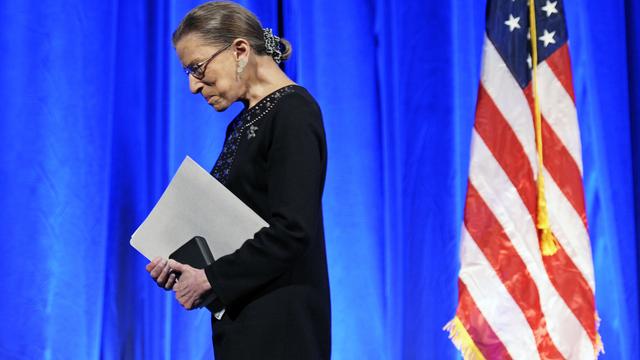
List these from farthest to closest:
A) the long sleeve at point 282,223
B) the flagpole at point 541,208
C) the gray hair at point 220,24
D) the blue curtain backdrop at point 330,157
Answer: the blue curtain backdrop at point 330,157
the flagpole at point 541,208
the gray hair at point 220,24
the long sleeve at point 282,223

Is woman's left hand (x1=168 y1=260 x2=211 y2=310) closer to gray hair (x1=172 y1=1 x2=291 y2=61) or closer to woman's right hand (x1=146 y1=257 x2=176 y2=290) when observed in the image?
woman's right hand (x1=146 y1=257 x2=176 y2=290)

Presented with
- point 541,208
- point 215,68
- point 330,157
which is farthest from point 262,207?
point 330,157

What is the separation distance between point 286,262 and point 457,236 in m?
1.78

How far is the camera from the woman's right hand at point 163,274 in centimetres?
109

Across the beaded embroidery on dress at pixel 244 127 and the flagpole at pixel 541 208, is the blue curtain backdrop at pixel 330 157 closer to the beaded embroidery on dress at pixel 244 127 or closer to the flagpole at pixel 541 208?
the flagpole at pixel 541 208

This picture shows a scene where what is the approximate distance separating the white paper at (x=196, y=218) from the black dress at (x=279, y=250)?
43 mm

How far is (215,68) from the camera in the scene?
119 centimetres

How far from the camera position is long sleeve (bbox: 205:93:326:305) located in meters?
1.04

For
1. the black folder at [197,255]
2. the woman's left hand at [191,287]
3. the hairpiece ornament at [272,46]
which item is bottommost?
the woman's left hand at [191,287]

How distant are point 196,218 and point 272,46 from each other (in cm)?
31

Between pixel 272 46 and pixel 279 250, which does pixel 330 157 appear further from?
pixel 279 250

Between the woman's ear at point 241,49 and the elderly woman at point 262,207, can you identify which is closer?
the elderly woman at point 262,207

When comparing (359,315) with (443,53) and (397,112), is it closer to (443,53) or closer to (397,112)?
(397,112)

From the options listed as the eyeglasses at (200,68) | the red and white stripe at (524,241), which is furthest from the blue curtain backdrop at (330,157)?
the eyeglasses at (200,68)
